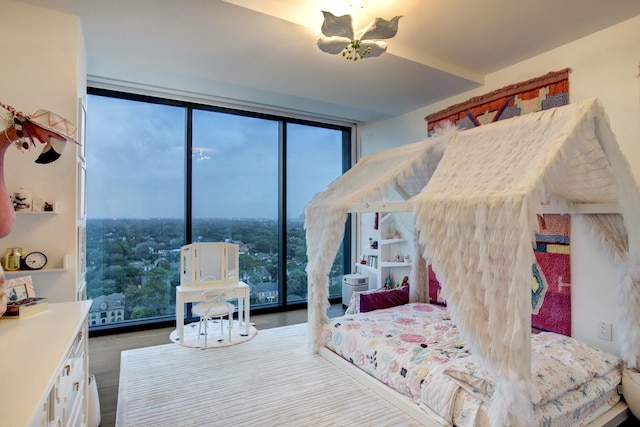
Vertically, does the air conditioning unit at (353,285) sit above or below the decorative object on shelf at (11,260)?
below

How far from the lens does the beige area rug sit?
2.27 m

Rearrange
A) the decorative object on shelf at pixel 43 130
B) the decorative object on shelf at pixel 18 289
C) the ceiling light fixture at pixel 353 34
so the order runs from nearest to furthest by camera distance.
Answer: the decorative object on shelf at pixel 43 130, the decorative object on shelf at pixel 18 289, the ceiling light fixture at pixel 353 34

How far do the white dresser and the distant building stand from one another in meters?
2.28

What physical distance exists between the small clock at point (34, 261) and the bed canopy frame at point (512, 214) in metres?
2.33

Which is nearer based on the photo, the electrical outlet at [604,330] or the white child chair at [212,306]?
the electrical outlet at [604,330]

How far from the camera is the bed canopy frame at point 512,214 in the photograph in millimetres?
1583

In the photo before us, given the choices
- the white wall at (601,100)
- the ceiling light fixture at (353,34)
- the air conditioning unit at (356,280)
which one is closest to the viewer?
the ceiling light fixture at (353,34)

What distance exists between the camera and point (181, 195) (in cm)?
438

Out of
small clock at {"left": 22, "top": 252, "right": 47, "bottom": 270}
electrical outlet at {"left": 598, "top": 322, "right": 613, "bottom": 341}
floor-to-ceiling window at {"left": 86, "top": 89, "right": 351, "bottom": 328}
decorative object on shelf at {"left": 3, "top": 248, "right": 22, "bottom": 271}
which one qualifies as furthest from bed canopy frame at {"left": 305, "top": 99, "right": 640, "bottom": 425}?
decorative object on shelf at {"left": 3, "top": 248, "right": 22, "bottom": 271}

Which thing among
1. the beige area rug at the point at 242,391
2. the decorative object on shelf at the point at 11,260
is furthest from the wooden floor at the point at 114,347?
the decorative object on shelf at the point at 11,260

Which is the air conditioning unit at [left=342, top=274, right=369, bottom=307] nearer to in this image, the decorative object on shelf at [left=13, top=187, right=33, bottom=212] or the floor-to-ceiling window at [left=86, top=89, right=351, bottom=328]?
the floor-to-ceiling window at [left=86, top=89, right=351, bottom=328]

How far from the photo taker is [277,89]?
3.89 meters

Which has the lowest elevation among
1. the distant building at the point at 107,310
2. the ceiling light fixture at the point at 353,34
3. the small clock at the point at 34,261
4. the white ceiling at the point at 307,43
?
the distant building at the point at 107,310

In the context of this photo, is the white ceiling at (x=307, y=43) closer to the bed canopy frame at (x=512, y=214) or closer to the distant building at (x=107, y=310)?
the bed canopy frame at (x=512, y=214)
